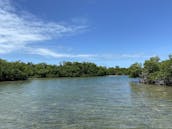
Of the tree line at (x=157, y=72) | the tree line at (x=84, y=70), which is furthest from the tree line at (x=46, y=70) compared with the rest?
the tree line at (x=157, y=72)

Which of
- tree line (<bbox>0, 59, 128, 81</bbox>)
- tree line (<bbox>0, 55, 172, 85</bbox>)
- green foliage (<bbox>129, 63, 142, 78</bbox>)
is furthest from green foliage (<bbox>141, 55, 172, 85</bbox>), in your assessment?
tree line (<bbox>0, 59, 128, 81</bbox>)

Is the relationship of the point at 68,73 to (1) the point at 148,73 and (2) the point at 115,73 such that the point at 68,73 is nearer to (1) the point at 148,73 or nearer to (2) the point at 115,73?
(2) the point at 115,73

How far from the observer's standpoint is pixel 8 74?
82.6 m

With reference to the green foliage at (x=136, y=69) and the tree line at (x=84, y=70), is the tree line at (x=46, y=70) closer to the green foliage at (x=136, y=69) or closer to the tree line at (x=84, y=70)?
the tree line at (x=84, y=70)

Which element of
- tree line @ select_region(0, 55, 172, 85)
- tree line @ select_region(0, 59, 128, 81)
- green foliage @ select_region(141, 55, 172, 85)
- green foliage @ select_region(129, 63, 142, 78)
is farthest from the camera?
tree line @ select_region(0, 59, 128, 81)

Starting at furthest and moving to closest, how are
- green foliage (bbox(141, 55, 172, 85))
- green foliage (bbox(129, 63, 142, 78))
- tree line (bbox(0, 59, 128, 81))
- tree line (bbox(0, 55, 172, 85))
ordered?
1. tree line (bbox(0, 59, 128, 81))
2. green foliage (bbox(129, 63, 142, 78))
3. tree line (bbox(0, 55, 172, 85))
4. green foliage (bbox(141, 55, 172, 85))

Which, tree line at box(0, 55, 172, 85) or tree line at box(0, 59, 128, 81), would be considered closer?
tree line at box(0, 55, 172, 85)

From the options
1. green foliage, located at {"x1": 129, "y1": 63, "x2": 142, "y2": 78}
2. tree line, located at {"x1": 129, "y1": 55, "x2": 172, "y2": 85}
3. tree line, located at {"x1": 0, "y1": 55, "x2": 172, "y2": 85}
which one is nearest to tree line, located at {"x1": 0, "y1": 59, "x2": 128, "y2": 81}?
tree line, located at {"x1": 0, "y1": 55, "x2": 172, "y2": 85}

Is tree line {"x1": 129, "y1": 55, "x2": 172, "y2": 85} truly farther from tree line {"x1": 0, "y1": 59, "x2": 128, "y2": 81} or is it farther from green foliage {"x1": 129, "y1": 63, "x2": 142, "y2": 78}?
tree line {"x1": 0, "y1": 59, "x2": 128, "y2": 81}

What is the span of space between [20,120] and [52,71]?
342ft

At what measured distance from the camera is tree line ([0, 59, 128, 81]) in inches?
3312

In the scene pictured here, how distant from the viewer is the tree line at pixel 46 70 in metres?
84.1

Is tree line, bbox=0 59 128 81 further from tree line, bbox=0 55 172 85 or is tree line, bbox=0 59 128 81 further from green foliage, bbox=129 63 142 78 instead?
green foliage, bbox=129 63 142 78

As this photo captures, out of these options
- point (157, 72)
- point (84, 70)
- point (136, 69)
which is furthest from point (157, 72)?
point (84, 70)
